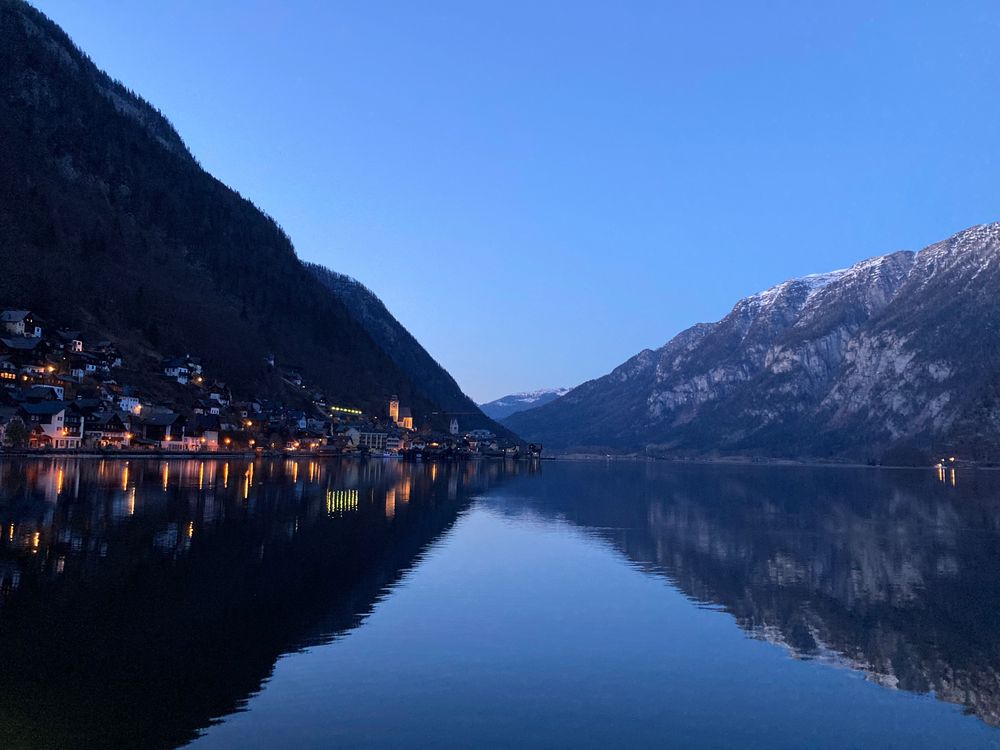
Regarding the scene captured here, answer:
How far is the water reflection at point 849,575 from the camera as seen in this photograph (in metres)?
26.5

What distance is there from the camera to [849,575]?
42.8 m

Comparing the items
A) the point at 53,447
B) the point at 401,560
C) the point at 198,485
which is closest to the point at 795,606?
the point at 401,560

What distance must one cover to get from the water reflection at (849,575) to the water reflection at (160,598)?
1610 centimetres

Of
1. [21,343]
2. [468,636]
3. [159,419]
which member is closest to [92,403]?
[159,419]

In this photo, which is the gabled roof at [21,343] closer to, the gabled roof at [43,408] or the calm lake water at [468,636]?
the gabled roof at [43,408]

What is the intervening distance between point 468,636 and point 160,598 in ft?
36.3

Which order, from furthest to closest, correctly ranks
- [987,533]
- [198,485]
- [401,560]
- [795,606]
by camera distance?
[198,485] → [987,533] → [401,560] → [795,606]

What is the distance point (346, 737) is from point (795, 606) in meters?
23.9

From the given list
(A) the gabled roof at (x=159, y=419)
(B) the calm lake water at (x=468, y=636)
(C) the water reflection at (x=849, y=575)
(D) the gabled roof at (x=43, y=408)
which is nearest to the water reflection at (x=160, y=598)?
(B) the calm lake water at (x=468, y=636)

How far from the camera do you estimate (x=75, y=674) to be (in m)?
19.6

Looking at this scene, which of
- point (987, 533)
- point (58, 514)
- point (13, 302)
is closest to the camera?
point (58, 514)

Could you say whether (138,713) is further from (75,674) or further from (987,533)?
(987,533)

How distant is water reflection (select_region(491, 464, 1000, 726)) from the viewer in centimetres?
2645

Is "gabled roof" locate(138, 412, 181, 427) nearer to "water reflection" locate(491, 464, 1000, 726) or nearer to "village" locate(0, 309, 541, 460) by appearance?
"village" locate(0, 309, 541, 460)
